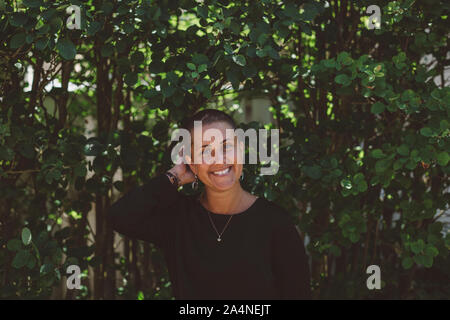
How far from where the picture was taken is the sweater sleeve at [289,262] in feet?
6.29

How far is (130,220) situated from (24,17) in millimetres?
1005

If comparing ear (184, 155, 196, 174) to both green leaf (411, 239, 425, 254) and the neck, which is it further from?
green leaf (411, 239, 425, 254)

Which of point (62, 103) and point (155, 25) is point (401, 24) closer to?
point (155, 25)

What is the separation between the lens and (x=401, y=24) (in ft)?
8.43

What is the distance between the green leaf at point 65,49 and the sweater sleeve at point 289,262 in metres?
1.15

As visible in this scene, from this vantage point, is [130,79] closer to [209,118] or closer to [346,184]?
[209,118]

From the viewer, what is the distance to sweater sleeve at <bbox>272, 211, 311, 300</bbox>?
1916mm

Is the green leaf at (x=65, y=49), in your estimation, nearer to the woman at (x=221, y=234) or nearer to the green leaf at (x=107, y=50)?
the green leaf at (x=107, y=50)

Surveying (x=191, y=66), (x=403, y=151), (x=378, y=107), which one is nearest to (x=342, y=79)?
(x=378, y=107)

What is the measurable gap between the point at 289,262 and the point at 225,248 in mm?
260

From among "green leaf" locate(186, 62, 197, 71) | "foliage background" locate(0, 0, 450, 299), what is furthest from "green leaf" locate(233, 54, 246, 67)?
"green leaf" locate(186, 62, 197, 71)

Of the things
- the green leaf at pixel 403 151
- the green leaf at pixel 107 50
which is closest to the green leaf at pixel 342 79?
the green leaf at pixel 403 151

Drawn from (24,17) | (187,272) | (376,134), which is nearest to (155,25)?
A: (24,17)

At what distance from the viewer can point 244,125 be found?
113 inches
